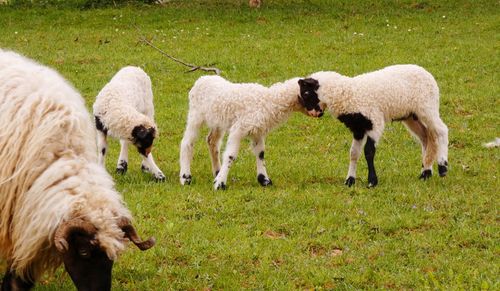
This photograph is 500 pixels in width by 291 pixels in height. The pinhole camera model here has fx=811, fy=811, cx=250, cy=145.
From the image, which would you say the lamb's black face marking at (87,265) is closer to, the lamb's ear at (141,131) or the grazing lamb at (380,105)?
the lamb's ear at (141,131)

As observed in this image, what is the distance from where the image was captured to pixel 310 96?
1020 centimetres

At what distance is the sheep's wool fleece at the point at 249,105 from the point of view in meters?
10.4

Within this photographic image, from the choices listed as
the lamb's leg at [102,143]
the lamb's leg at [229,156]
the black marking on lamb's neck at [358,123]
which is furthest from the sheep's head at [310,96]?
the lamb's leg at [102,143]

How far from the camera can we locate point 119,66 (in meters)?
18.6

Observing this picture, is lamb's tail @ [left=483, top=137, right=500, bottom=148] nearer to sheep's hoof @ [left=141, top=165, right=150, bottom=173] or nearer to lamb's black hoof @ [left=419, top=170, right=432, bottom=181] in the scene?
lamb's black hoof @ [left=419, top=170, right=432, bottom=181]

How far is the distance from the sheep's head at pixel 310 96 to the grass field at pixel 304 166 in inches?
38.1

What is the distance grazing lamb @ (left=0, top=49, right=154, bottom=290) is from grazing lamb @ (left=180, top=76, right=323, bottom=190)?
385cm

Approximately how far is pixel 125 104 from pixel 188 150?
1.03 metres

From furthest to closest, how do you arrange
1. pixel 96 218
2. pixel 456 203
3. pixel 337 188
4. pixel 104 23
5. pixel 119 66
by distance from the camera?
1. pixel 104 23
2. pixel 119 66
3. pixel 337 188
4. pixel 456 203
5. pixel 96 218

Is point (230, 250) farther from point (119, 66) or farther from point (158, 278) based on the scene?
point (119, 66)

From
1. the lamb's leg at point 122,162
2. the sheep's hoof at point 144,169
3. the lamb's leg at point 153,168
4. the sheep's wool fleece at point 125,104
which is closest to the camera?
the sheep's wool fleece at point 125,104

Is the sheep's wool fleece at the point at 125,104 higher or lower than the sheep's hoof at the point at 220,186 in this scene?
higher

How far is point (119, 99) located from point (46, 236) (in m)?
5.13

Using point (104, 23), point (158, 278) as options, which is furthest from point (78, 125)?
point (104, 23)
